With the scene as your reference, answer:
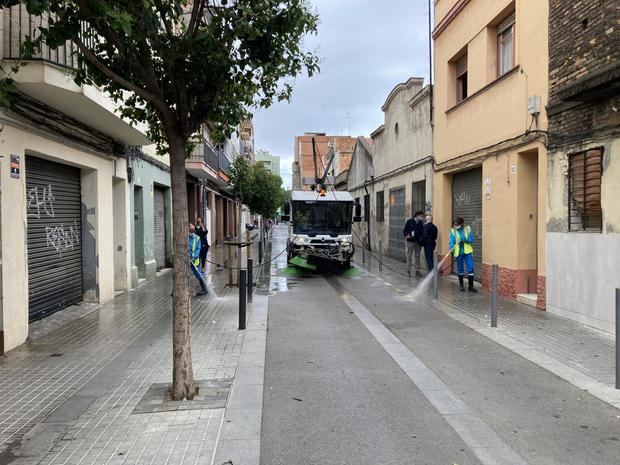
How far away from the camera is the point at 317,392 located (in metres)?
4.88

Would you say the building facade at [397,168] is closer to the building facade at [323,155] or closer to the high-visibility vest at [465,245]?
the high-visibility vest at [465,245]

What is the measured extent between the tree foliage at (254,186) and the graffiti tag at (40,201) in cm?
1797

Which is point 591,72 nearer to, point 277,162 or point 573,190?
point 573,190

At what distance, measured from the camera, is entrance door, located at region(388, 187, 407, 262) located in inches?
731

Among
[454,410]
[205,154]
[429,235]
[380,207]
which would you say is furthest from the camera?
[380,207]

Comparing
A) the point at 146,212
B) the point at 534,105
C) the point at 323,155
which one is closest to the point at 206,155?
the point at 146,212

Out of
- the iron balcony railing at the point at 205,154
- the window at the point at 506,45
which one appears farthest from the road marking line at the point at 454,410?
the iron balcony railing at the point at 205,154

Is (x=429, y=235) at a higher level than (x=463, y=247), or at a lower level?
higher

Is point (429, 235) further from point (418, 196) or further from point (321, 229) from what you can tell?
point (418, 196)

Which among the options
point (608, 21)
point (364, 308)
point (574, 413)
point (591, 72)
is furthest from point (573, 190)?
point (574, 413)

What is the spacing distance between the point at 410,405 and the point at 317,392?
0.91 metres

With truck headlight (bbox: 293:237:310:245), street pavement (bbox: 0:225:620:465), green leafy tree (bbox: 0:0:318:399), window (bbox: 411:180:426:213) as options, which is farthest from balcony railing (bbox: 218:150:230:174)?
green leafy tree (bbox: 0:0:318:399)

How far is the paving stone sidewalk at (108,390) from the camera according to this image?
3727mm

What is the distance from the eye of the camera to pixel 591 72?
7.43 metres
